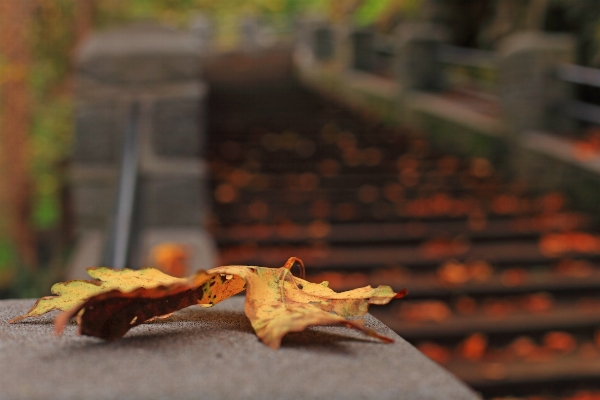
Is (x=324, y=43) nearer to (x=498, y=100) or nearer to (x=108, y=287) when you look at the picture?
(x=498, y=100)

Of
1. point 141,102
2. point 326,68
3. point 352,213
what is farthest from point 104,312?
point 326,68

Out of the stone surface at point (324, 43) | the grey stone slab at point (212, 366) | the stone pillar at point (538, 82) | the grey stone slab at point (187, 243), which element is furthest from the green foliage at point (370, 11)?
the grey stone slab at point (212, 366)

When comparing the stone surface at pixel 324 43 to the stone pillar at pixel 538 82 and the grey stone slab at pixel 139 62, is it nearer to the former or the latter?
the stone pillar at pixel 538 82

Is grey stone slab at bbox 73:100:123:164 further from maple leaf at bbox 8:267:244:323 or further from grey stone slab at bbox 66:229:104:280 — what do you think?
maple leaf at bbox 8:267:244:323

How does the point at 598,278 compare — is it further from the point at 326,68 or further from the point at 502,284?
the point at 326,68

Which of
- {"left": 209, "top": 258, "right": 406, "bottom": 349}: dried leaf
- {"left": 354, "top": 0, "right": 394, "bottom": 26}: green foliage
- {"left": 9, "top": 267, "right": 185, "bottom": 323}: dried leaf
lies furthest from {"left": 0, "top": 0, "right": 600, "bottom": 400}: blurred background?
{"left": 354, "top": 0, "right": 394, "bottom": 26}: green foliage

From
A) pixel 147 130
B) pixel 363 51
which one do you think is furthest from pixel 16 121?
pixel 363 51
